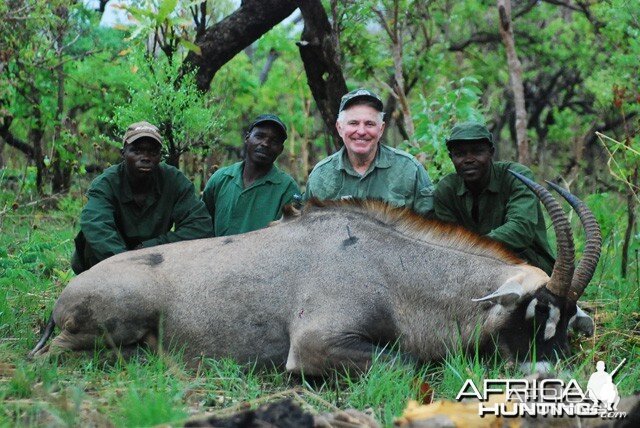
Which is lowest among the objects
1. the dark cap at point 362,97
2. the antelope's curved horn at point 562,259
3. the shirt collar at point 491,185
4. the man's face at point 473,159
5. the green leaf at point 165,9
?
the antelope's curved horn at point 562,259

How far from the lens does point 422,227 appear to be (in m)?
6.11

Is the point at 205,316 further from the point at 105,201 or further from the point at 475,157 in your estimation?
the point at 475,157

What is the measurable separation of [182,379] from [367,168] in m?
2.79

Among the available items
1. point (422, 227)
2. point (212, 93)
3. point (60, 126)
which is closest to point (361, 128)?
point (422, 227)

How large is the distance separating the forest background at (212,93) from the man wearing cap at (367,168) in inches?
64.9

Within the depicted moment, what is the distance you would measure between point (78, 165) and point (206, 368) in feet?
20.7

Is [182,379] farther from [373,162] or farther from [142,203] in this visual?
[373,162]

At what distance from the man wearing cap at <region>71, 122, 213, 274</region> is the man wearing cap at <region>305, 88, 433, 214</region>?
3.64 ft

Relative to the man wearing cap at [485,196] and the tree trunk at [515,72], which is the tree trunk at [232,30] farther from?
the man wearing cap at [485,196]

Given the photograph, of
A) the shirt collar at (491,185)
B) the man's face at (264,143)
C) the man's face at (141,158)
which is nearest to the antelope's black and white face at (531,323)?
the shirt collar at (491,185)

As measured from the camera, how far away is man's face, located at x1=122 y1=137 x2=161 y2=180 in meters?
7.02

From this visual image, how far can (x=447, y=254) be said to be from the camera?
5949 millimetres

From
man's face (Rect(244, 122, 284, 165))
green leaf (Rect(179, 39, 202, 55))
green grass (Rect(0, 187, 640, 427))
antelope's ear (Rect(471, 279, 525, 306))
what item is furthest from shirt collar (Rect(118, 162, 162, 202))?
antelope's ear (Rect(471, 279, 525, 306))

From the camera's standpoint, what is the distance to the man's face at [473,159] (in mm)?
6879
